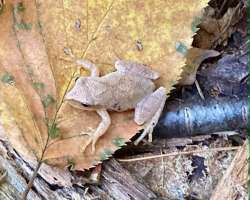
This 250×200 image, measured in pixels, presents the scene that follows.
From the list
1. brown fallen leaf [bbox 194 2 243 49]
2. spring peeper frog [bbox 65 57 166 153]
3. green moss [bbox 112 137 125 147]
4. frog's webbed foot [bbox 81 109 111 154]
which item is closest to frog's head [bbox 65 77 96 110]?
spring peeper frog [bbox 65 57 166 153]

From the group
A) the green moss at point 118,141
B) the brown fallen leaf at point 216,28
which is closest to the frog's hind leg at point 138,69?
the green moss at point 118,141

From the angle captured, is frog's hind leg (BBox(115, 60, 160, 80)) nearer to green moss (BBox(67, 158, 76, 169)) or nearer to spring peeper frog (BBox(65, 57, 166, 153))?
spring peeper frog (BBox(65, 57, 166, 153))

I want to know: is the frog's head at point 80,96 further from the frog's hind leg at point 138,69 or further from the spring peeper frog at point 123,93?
the frog's hind leg at point 138,69

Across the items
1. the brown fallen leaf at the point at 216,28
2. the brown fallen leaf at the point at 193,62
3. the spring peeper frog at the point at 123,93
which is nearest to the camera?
the spring peeper frog at the point at 123,93

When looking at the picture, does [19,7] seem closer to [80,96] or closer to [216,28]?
[80,96]

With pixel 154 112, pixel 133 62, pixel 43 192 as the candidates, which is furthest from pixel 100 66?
pixel 43 192

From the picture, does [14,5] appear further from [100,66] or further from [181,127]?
[181,127]
